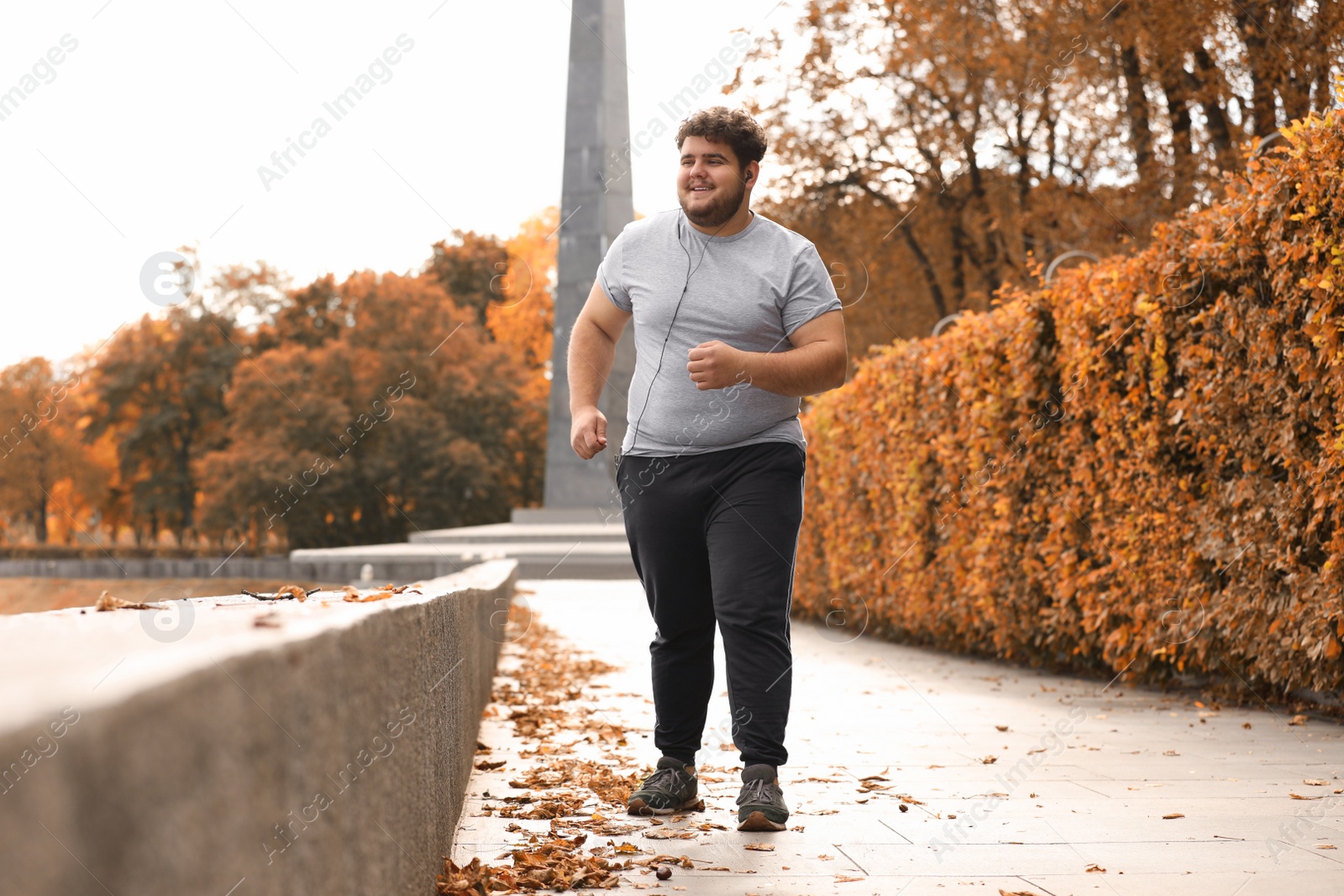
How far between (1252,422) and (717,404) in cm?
316

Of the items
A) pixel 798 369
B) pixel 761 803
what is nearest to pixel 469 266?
pixel 798 369

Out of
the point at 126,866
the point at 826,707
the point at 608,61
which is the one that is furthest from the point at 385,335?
the point at 126,866

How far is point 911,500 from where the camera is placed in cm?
984

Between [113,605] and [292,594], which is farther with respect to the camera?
[292,594]

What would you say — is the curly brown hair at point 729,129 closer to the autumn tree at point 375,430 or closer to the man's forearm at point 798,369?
the man's forearm at point 798,369

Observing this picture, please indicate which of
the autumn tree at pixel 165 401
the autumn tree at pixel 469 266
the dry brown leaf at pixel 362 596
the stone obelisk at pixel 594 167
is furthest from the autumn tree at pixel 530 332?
the dry brown leaf at pixel 362 596

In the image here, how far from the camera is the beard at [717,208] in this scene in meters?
4.04

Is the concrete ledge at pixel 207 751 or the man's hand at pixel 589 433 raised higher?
the man's hand at pixel 589 433

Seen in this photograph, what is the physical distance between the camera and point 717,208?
4.05 metres

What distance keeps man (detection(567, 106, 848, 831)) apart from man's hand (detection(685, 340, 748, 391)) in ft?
0.35

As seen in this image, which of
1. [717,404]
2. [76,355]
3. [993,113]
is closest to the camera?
[717,404]

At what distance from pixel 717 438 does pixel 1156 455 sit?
3.60m

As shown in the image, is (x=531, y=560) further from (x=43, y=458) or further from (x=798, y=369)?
(x=43, y=458)

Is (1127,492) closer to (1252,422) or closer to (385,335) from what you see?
(1252,422)
